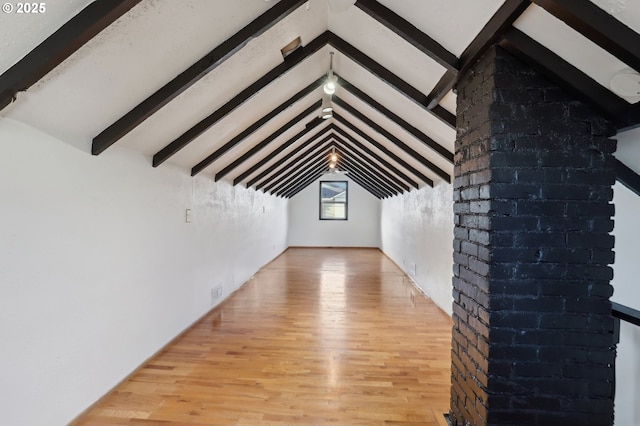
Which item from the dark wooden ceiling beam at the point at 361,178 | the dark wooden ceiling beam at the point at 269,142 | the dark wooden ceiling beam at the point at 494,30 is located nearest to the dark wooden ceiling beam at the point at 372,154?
the dark wooden ceiling beam at the point at 269,142

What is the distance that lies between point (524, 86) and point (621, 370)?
1826mm

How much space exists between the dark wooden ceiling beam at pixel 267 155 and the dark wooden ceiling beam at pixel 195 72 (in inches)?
77.8

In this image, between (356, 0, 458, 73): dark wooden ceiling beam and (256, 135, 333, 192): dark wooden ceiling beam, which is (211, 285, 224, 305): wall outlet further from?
(356, 0, 458, 73): dark wooden ceiling beam

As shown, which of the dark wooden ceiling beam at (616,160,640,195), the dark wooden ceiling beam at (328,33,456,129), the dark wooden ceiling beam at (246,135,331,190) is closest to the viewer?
the dark wooden ceiling beam at (616,160,640,195)

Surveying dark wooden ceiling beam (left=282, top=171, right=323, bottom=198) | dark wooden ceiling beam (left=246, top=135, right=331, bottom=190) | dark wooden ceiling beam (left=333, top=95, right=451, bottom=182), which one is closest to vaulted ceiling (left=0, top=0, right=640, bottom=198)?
dark wooden ceiling beam (left=333, top=95, right=451, bottom=182)

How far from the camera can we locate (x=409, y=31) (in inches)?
66.1

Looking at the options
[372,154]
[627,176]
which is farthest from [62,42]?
[372,154]

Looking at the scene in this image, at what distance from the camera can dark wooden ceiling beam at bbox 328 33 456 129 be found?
91.2 inches

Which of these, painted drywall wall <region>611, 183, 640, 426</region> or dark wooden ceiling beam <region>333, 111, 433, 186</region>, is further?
dark wooden ceiling beam <region>333, 111, 433, 186</region>

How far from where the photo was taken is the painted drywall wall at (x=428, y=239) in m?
3.99

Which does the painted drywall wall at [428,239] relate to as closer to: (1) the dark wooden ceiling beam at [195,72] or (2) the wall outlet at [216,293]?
(1) the dark wooden ceiling beam at [195,72]

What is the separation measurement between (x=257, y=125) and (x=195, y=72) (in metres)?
1.36

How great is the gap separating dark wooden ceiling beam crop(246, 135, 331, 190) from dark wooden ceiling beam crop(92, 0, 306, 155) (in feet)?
11.1

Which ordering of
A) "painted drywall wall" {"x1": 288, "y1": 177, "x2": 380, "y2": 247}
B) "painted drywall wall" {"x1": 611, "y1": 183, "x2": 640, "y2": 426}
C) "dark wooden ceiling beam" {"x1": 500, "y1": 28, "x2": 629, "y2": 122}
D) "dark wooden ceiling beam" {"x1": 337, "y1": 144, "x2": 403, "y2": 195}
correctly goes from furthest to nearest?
"painted drywall wall" {"x1": 288, "y1": 177, "x2": 380, "y2": 247}
"dark wooden ceiling beam" {"x1": 337, "y1": 144, "x2": 403, "y2": 195}
"painted drywall wall" {"x1": 611, "y1": 183, "x2": 640, "y2": 426}
"dark wooden ceiling beam" {"x1": 500, "y1": 28, "x2": 629, "y2": 122}
